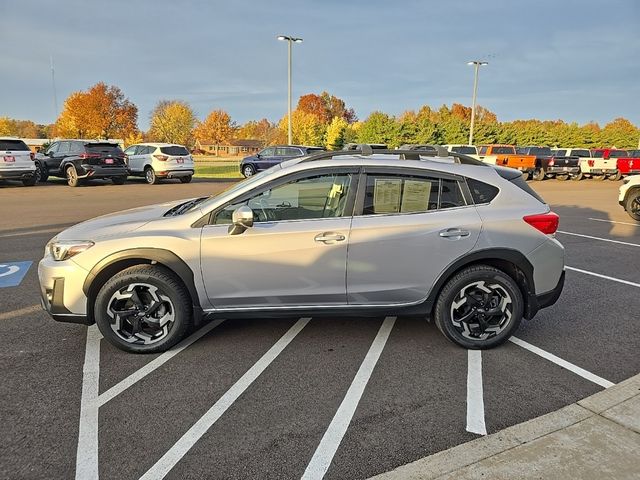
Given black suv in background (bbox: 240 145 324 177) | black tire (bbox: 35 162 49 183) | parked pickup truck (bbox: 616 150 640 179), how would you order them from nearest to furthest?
black tire (bbox: 35 162 49 183) < black suv in background (bbox: 240 145 324 177) < parked pickup truck (bbox: 616 150 640 179)

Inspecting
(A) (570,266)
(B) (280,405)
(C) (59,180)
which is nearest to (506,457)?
(B) (280,405)

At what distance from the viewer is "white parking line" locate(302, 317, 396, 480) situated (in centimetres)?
237

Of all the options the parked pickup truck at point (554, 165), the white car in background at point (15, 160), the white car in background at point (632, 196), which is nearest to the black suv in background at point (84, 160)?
the white car in background at point (15, 160)

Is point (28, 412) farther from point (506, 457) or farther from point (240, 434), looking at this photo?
point (506, 457)

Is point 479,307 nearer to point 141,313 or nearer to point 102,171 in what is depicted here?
point 141,313

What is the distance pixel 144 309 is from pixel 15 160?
55.3 feet

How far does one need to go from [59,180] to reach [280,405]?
21.7 m

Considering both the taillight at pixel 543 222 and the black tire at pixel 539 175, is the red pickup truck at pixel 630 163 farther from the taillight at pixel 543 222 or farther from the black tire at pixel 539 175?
the taillight at pixel 543 222

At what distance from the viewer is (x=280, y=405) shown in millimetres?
2936

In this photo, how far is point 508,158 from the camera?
25156 mm

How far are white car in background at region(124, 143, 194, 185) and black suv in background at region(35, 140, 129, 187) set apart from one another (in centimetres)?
144

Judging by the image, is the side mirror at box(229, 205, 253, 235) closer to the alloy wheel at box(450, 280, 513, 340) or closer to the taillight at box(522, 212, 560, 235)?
the alloy wheel at box(450, 280, 513, 340)

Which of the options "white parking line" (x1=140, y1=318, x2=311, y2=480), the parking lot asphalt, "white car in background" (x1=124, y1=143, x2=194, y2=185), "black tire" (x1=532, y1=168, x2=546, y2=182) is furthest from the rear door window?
"black tire" (x1=532, y1=168, x2=546, y2=182)

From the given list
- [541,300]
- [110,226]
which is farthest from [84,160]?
[541,300]
